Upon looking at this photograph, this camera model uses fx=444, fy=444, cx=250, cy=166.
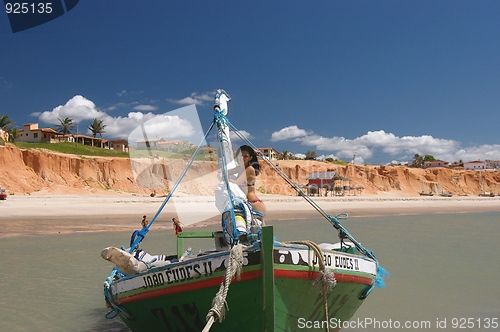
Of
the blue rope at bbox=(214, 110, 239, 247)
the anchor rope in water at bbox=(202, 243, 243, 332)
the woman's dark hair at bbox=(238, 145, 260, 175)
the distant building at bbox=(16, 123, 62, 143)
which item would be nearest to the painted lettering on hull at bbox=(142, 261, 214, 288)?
the anchor rope in water at bbox=(202, 243, 243, 332)

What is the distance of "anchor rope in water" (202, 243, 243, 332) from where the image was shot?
193 inches

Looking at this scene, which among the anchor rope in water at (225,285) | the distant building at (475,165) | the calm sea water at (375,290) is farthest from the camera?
the distant building at (475,165)

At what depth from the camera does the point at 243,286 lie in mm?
5273

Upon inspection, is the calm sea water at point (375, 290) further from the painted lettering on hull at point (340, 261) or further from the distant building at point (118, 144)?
the distant building at point (118, 144)

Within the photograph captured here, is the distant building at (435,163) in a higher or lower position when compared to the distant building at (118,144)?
lower

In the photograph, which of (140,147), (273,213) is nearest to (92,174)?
(140,147)

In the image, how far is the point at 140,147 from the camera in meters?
63.6

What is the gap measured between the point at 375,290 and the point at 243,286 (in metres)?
6.37

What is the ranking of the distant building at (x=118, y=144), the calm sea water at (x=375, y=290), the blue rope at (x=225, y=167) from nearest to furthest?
the blue rope at (x=225, y=167) → the calm sea water at (x=375, y=290) → the distant building at (x=118, y=144)

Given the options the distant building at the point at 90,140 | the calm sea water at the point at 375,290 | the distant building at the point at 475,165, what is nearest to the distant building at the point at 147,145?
the distant building at the point at 90,140

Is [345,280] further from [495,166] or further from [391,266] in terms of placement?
[495,166]

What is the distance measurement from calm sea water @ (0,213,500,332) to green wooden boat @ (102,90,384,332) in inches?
91.7

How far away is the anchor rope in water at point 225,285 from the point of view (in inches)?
193

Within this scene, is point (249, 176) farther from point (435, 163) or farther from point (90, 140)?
point (435, 163)
